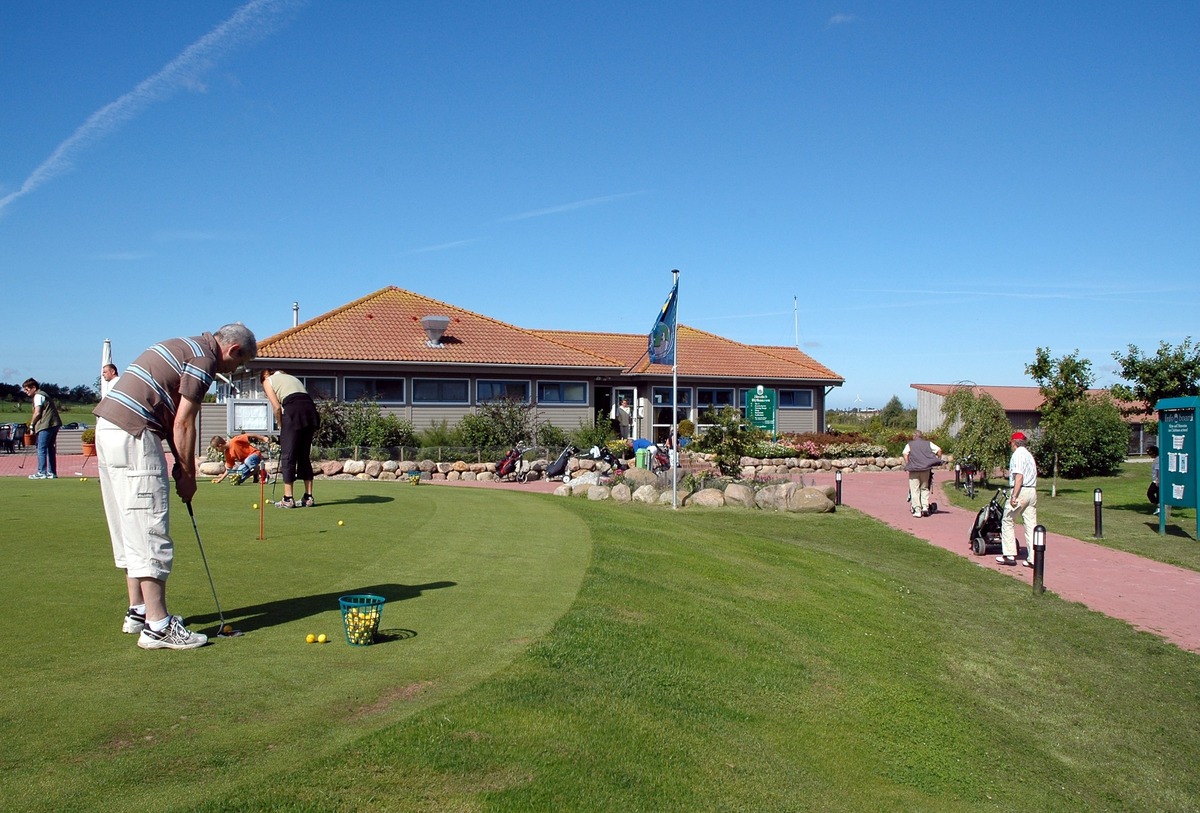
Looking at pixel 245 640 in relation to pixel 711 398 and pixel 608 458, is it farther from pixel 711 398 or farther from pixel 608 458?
pixel 711 398

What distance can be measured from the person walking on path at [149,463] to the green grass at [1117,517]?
54.0 feet

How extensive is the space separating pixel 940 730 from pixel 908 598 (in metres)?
5.56

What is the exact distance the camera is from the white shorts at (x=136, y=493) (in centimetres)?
580

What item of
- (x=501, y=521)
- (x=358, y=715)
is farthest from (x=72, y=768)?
(x=501, y=521)

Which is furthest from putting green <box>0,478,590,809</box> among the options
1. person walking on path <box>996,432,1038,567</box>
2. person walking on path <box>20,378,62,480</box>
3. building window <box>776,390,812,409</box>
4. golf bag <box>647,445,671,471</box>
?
building window <box>776,390,812,409</box>

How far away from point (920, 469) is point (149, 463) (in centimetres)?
1882

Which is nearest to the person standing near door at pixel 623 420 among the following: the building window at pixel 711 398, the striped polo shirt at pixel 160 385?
the building window at pixel 711 398

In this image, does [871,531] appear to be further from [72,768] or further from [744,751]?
[72,768]

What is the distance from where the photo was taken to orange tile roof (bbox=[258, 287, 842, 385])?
103 ft

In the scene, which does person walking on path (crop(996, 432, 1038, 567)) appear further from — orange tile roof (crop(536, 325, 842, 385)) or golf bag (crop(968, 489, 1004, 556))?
orange tile roof (crop(536, 325, 842, 385))

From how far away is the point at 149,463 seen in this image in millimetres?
5871

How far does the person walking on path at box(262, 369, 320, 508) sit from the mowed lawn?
0.66 metres

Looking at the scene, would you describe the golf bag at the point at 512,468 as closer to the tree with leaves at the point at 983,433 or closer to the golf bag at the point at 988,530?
the tree with leaves at the point at 983,433

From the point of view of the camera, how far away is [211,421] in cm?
3134
